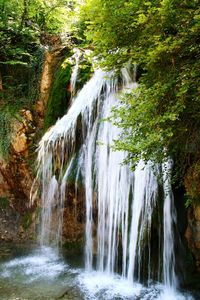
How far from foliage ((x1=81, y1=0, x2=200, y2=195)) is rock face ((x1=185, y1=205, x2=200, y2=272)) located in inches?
52.9

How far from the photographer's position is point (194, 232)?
5.20 meters

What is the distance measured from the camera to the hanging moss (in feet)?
28.0

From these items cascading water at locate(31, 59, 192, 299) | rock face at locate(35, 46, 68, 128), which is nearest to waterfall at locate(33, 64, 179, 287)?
cascading water at locate(31, 59, 192, 299)

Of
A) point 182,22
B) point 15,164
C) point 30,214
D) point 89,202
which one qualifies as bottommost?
point 30,214

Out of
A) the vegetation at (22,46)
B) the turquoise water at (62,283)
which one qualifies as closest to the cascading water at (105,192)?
the turquoise water at (62,283)

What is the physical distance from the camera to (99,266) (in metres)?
6.10

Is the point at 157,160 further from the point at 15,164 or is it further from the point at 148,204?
the point at 15,164

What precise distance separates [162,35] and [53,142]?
4251 mm

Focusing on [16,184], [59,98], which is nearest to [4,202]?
[16,184]

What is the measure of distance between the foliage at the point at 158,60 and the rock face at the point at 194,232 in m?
1.34

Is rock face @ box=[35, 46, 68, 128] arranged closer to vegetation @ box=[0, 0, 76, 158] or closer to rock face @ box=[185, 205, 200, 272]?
vegetation @ box=[0, 0, 76, 158]

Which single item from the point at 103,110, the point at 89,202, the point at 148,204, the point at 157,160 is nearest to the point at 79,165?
the point at 89,202

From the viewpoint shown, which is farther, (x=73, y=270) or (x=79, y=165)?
(x=79, y=165)

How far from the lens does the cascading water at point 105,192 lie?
550 cm
